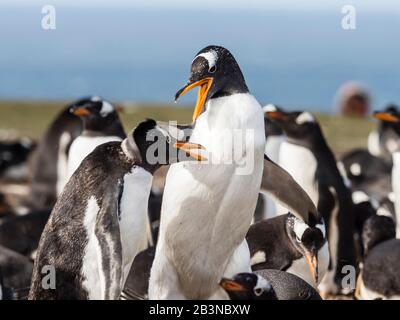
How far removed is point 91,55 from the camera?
109125mm

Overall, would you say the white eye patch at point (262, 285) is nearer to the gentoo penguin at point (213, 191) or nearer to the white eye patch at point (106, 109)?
the gentoo penguin at point (213, 191)

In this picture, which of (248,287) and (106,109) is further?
(106,109)

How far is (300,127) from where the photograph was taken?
6477 millimetres

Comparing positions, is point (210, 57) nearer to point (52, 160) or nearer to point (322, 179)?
point (322, 179)

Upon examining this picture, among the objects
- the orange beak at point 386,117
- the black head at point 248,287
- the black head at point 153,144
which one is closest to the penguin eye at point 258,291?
the black head at point 248,287

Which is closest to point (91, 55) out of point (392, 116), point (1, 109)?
point (1, 109)

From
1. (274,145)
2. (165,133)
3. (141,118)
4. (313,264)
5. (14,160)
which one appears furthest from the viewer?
(141,118)

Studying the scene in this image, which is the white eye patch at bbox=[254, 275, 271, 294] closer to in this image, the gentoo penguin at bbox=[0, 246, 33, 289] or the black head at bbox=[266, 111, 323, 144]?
the gentoo penguin at bbox=[0, 246, 33, 289]

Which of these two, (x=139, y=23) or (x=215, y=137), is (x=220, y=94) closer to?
(x=215, y=137)

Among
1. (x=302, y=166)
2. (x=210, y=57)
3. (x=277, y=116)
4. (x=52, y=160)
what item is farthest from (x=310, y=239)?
(x=52, y=160)

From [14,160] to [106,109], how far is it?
4123 millimetres

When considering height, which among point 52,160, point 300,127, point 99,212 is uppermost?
point 300,127

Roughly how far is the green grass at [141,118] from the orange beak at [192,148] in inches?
284

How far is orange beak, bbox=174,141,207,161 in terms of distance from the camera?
3883 millimetres
